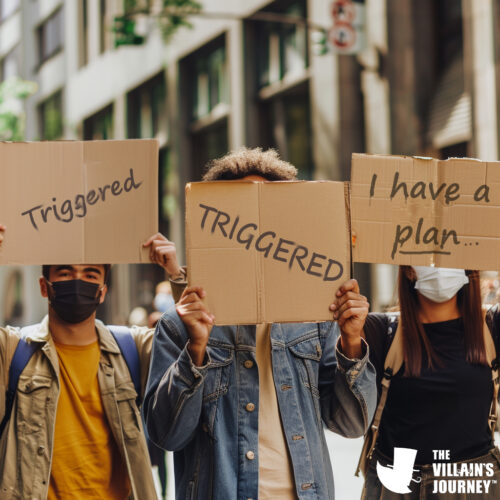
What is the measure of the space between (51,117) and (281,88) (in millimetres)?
16178

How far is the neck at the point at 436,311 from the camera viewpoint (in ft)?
13.5

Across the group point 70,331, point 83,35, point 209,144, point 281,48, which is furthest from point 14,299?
point 70,331

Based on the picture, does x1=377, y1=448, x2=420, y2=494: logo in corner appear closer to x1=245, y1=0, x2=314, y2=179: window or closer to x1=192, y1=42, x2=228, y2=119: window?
x1=245, y1=0, x2=314, y2=179: window

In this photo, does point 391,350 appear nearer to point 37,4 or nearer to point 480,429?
point 480,429

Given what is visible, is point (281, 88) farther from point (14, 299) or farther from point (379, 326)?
point (14, 299)

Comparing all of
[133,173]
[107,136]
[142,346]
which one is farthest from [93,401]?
[107,136]

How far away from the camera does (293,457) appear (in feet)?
10.5

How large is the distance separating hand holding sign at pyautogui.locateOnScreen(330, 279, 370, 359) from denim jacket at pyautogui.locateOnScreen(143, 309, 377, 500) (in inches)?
2.2

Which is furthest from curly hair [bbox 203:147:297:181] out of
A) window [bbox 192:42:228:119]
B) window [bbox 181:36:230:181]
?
window [bbox 192:42:228:119]

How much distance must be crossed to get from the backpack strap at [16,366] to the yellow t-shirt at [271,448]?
107 centimetres

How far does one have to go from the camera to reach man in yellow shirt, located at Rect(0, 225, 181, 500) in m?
3.71

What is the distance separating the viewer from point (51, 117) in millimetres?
33969

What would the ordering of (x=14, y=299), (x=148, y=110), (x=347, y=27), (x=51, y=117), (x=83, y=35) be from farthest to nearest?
(x=14, y=299), (x=51, y=117), (x=83, y=35), (x=148, y=110), (x=347, y=27)

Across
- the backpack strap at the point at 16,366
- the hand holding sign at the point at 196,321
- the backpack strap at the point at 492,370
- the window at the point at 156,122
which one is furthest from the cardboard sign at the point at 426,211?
the window at the point at 156,122
